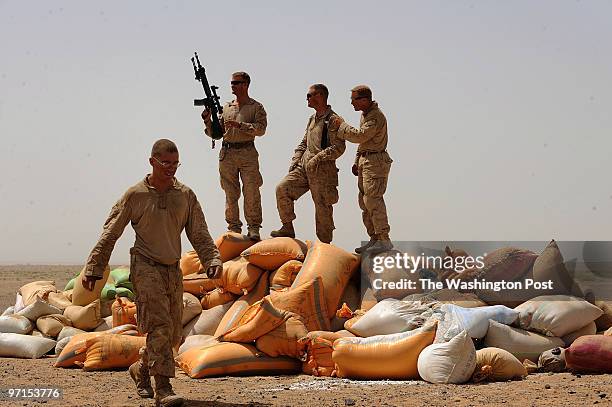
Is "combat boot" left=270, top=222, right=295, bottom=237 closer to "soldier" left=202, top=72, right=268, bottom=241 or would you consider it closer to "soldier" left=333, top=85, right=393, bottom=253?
"soldier" left=202, top=72, right=268, bottom=241

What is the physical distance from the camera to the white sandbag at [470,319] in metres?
7.59

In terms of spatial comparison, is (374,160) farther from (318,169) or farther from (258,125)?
(258,125)

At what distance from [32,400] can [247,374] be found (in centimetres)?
180

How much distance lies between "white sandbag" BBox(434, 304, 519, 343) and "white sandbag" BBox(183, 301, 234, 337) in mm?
2278

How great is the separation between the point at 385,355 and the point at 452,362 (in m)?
0.55

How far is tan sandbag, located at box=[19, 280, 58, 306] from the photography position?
35.1 ft

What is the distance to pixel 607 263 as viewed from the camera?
9945 mm

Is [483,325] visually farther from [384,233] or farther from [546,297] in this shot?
[384,233]

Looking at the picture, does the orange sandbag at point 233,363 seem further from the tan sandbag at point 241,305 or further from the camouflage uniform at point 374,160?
the camouflage uniform at point 374,160

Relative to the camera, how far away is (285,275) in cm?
917

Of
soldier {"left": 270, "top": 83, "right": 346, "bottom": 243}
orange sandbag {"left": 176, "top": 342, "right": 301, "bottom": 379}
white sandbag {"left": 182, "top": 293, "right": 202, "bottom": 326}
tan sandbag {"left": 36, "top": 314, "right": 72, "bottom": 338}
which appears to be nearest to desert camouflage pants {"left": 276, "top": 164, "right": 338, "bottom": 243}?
soldier {"left": 270, "top": 83, "right": 346, "bottom": 243}

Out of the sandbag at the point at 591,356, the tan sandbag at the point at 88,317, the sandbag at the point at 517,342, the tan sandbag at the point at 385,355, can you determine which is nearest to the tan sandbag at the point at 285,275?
the tan sandbag at the point at 385,355

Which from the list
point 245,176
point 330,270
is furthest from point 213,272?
point 245,176

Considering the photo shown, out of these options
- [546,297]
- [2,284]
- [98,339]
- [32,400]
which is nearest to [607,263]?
[546,297]
